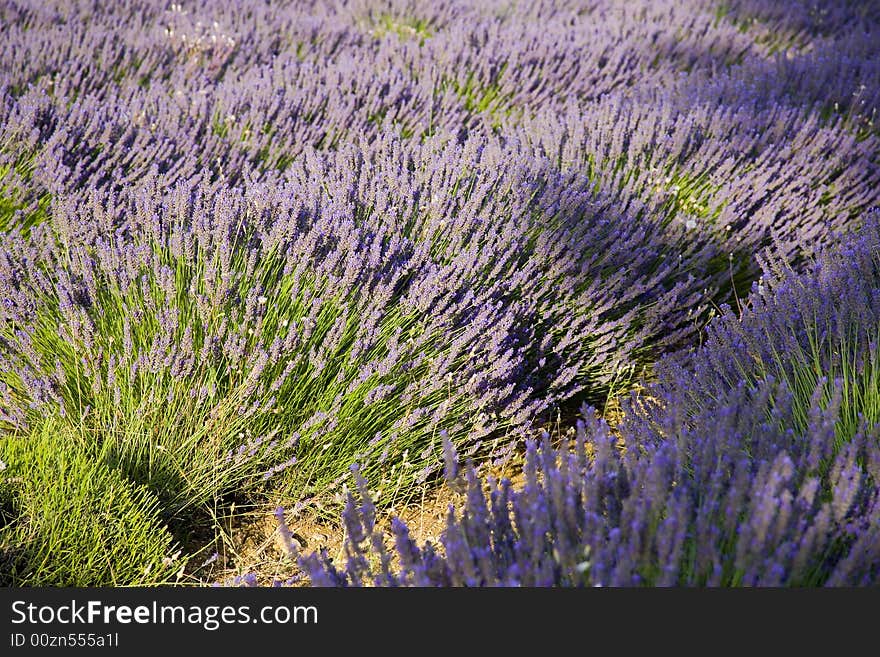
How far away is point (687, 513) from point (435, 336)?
111 centimetres

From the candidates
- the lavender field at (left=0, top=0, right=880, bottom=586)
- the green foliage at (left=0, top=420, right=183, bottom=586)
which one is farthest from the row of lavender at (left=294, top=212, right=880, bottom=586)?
the green foliage at (left=0, top=420, right=183, bottom=586)

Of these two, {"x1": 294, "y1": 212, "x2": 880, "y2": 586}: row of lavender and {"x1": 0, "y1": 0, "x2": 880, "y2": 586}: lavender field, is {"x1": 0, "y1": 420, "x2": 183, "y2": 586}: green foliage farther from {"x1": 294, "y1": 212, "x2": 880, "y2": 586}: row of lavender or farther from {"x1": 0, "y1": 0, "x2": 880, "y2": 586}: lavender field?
{"x1": 294, "y1": 212, "x2": 880, "y2": 586}: row of lavender

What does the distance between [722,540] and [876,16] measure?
6.83 metres

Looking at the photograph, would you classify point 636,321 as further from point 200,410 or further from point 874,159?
point 874,159

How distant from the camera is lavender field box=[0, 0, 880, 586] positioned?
1509 millimetres

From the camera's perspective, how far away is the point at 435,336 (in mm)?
2418

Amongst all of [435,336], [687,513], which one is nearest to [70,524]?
[435,336]

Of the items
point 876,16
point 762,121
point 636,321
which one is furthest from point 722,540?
point 876,16

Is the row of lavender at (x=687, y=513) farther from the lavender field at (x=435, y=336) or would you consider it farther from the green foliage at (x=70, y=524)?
the green foliage at (x=70, y=524)

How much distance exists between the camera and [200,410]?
2254mm

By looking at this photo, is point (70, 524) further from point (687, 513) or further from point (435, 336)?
point (687, 513)

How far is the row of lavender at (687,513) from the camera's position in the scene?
1345 mm

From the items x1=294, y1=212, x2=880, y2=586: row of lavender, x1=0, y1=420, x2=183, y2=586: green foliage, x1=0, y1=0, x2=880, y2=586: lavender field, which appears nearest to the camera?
x1=294, y1=212, x2=880, y2=586: row of lavender

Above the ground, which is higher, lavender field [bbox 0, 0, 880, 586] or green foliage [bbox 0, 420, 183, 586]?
lavender field [bbox 0, 0, 880, 586]
